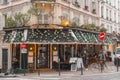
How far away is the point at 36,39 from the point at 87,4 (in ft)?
41.6

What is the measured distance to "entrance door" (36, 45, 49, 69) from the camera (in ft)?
113

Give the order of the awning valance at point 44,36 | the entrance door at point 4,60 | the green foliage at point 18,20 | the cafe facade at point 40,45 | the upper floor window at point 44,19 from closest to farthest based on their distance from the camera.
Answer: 1. the awning valance at point 44,36
2. the cafe facade at point 40,45
3. the green foliage at point 18,20
4. the upper floor window at point 44,19
5. the entrance door at point 4,60

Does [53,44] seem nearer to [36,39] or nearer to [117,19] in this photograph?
[36,39]

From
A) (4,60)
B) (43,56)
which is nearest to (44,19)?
(43,56)

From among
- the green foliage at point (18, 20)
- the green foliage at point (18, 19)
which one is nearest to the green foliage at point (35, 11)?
the green foliage at point (18, 20)

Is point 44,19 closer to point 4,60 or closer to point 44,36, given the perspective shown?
point 44,36

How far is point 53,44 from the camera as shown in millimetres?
34656

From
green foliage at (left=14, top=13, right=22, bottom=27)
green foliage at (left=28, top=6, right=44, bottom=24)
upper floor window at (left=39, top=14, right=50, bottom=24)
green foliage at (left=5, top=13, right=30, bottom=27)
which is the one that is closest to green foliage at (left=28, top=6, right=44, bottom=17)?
green foliage at (left=28, top=6, right=44, bottom=24)

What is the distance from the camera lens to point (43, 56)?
114 feet

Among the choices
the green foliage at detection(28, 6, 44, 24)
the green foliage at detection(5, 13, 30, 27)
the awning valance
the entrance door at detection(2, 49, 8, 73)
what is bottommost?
the entrance door at detection(2, 49, 8, 73)

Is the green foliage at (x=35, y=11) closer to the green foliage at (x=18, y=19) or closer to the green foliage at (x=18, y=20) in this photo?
the green foliage at (x=18, y=20)

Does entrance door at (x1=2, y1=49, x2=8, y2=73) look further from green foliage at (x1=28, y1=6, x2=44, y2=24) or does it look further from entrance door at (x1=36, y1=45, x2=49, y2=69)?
green foliage at (x1=28, y1=6, x2=44, y2=24)

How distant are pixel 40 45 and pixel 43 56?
114 cm

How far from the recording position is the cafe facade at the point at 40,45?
3256cm
